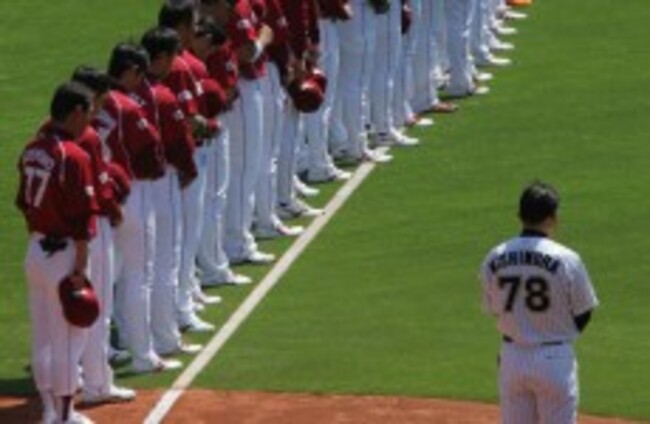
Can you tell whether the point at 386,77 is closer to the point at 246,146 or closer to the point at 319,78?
the point at 319,78

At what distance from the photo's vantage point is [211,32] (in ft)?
54.1

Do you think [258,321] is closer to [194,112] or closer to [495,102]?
[194,112]

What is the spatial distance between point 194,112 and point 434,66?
705 cm

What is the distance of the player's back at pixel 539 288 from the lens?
40.3 feet

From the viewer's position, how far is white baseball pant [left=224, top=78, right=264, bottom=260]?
17594 millimetres

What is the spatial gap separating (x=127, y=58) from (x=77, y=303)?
1863mm

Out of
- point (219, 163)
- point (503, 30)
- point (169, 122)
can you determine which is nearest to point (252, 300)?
point (219, 163)

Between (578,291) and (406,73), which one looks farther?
(406,73)

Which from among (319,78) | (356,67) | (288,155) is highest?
(319,78)

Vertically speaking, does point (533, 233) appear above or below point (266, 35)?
below

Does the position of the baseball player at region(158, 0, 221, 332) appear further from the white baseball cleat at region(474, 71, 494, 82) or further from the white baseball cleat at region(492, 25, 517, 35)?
the white baseball cleat at region(492, 25, 517, 35)

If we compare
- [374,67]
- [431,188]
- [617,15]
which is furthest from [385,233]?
[617,15]

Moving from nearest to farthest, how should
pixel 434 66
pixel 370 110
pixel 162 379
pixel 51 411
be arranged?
pixel 51 411 → pixel 162 379 → pixel 370 110 → pixel 434 66

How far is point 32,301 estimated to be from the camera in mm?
14016
